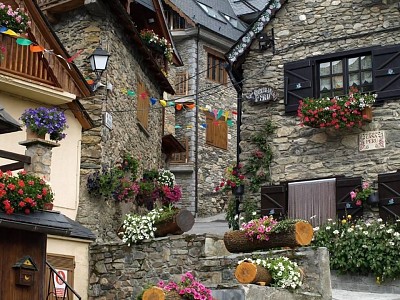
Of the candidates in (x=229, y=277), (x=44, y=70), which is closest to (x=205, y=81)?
(x=44, y=70)

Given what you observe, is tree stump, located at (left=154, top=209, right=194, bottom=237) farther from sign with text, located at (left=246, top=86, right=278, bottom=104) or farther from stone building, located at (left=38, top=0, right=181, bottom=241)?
sign with text, located at (left=246, top=86, right=278, bottom=104)

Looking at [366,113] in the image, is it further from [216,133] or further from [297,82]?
[216,133]

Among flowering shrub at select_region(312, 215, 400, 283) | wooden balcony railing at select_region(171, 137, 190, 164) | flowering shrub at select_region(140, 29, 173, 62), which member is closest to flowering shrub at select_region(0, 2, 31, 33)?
flowering shrub at select_region(140, 29, 173, 62)

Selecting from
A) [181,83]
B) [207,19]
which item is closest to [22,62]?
[181,83]

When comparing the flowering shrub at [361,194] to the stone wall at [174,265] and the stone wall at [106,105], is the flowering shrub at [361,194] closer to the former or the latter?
the stone wall at [174,265]

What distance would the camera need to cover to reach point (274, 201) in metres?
16.6

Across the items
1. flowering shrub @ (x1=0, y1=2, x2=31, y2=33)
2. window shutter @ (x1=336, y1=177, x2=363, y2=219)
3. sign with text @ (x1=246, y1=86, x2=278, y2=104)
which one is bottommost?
window shutter @ (x1=336, y1=177, x2=363, y2=219)

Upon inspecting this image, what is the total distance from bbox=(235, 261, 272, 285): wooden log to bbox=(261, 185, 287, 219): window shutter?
4885 millimetres

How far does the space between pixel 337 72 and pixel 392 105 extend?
145cm

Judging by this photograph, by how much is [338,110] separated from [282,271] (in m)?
4.99

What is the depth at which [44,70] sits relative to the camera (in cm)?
1415

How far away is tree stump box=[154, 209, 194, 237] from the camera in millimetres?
13352

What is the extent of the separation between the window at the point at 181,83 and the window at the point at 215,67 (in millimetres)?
1031

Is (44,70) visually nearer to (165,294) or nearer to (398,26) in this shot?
(165,294)
